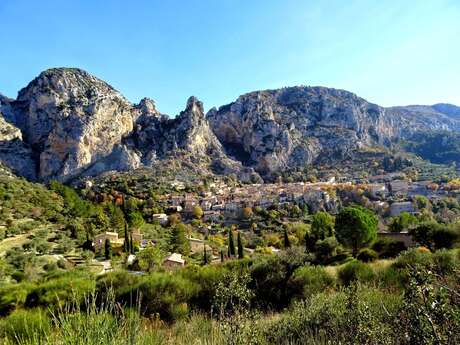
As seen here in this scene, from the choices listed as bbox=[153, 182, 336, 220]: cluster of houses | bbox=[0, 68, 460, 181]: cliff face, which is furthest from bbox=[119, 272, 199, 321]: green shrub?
bbox=[0, 68, 460, 181]: cliff face

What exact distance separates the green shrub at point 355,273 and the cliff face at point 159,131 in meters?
61.3

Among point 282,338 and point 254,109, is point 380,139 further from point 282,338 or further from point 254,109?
point 282,338

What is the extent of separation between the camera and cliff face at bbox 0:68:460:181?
66438mm

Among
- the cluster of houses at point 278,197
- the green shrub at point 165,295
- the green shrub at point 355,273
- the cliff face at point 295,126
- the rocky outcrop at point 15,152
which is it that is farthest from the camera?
the cliff face at point 295,126

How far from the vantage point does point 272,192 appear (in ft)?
228

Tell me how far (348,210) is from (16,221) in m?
30.8

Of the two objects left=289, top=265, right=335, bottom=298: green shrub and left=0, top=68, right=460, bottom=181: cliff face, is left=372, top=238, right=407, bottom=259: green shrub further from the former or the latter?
left=0, top=68, right=460, bottom=181: cliff face

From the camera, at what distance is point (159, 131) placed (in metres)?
77.2

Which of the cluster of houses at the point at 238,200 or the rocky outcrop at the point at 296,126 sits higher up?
the rocky outcrop at the point at 296,126

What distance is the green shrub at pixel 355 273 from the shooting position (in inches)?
401

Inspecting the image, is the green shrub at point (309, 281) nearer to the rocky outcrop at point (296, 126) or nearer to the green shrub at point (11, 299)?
the green shrub at point (11, 299)

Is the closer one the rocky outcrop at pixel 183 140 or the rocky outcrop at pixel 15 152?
the rocky outcrop at pixel 15 152

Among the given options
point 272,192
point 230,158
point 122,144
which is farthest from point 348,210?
point 230,158

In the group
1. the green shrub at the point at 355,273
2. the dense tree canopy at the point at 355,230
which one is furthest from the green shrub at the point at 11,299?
the dense tree canopy at the point at 355,230
